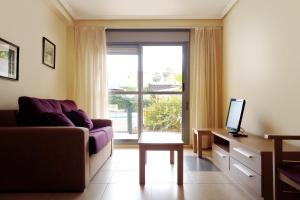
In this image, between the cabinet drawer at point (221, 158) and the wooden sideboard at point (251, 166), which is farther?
the cabinet drawer at point (221, 158)

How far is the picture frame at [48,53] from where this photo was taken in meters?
4.00

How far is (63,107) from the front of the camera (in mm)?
3809

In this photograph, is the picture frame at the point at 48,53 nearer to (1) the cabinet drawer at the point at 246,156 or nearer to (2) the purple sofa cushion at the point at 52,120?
(2) the purple sofa cushion at the point at 52,120

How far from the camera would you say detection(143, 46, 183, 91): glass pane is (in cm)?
532

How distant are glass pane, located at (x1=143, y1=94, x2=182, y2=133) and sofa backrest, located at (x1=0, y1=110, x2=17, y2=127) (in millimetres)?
2880

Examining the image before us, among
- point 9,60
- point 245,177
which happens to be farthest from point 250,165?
point 9,60

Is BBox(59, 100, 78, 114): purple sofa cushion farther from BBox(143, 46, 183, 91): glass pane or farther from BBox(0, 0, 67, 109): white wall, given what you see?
BBox(143, 46, 183, 91): glass pane

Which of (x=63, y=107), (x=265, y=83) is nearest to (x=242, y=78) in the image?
(x=265, y=83)

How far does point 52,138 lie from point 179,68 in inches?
133

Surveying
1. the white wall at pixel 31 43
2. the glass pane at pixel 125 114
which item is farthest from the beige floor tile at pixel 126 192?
the glass pane at pixel 125 114

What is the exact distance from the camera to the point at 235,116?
3.54 m

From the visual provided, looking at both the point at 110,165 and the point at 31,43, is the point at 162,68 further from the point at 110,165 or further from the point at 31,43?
the point at 31,43

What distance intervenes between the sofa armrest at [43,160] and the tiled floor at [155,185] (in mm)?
101

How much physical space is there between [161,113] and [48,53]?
2.45 meters
